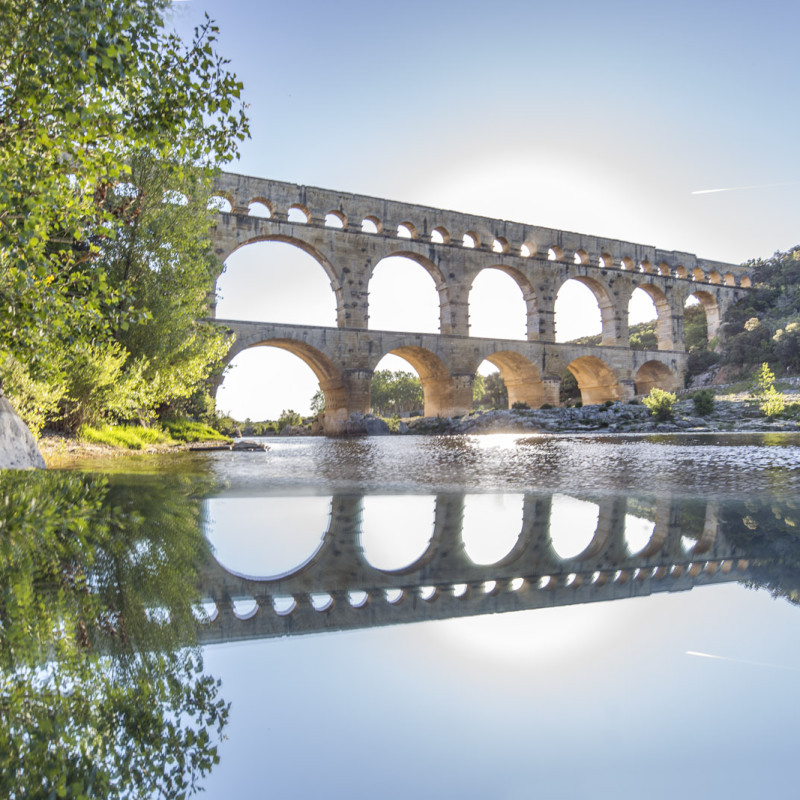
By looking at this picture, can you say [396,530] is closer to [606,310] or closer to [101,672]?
[101,672]

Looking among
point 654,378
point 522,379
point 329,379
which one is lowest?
point 329,379

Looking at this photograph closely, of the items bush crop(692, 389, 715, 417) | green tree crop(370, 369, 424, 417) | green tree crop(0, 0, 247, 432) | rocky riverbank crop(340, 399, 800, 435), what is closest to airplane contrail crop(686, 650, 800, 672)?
green tree crop(0, 0, 247, 432)

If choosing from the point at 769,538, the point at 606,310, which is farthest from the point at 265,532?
the point at 606,310

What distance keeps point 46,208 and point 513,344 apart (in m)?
23.0

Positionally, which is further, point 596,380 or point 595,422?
point 596,380

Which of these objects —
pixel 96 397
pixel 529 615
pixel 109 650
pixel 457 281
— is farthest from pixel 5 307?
pixel 457 281

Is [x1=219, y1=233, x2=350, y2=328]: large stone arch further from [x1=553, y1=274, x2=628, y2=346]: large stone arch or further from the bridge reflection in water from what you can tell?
the bridge reflection in water

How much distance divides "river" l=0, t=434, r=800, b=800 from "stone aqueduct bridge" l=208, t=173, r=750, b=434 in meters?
18.5

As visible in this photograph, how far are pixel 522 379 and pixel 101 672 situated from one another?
25.7m

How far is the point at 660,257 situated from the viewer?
30.9 meters

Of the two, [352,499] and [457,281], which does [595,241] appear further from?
[352,499]

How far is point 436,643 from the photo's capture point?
124 centimetres

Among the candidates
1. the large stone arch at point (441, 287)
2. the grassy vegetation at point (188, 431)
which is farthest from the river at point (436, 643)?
the large stone arch at point (441, 287)

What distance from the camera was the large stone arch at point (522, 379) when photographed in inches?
997
